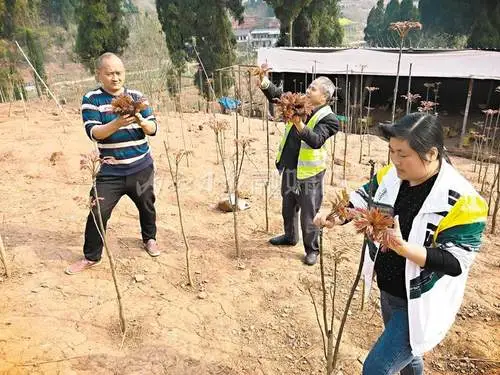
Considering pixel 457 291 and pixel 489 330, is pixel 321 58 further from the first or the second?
pixel 457 291

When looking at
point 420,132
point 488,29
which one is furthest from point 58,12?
point 420,132

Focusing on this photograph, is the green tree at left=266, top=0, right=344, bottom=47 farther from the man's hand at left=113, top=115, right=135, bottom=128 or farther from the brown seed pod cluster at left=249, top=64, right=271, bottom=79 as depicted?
the man's hand at left=113, top=115, right=135, bottom=128

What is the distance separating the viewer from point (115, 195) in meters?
2.67

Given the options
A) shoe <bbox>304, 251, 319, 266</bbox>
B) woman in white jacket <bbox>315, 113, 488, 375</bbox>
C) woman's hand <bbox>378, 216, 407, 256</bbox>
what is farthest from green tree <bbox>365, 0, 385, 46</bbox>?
woman's hand <bbox>378, 216, 407, 256</bbox>

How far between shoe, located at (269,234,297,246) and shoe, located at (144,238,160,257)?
36.9 inches

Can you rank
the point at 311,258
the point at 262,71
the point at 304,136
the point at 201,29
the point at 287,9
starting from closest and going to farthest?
the point at 304,136 < the point at 262,71 < the point at 311,258 < the point at 287,9 < the point at 201,29

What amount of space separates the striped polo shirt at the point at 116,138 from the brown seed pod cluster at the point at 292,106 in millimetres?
874

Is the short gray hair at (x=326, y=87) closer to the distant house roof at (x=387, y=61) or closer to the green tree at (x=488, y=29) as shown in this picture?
the distant house roof at (x=387, y=61)

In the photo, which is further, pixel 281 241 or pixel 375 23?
pixel 375 23

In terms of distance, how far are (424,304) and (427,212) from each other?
33 cm

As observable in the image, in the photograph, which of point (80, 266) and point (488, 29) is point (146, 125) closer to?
point (80, 266)

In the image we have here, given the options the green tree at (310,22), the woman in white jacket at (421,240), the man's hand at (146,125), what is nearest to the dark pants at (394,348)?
the woman in white jacket at (421,240)

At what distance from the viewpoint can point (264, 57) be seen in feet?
37.9

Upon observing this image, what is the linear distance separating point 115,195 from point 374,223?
6.44 ft
